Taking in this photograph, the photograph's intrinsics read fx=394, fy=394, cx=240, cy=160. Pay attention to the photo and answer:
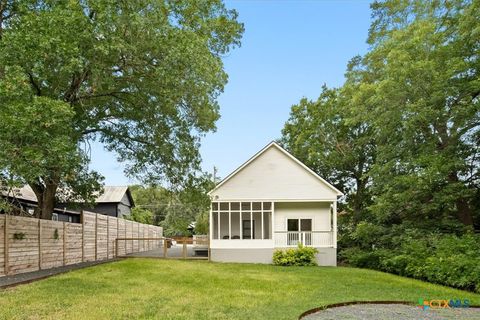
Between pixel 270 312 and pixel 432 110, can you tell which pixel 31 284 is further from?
pixel 432 110

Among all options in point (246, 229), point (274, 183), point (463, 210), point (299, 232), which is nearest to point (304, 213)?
point (299, 232)

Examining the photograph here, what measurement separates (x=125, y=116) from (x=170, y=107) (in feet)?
11.5

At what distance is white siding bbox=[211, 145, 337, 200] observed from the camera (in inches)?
771

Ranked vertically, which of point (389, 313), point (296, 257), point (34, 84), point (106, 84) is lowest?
point (296, 257)

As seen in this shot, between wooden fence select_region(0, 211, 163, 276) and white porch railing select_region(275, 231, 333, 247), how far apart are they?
8616 mm

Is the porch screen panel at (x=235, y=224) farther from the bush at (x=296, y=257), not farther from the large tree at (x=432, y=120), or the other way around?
the large tree at (x=432, y=120)

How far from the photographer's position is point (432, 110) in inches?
615

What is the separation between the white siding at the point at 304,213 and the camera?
796 inches

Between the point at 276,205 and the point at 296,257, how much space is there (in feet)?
9.95

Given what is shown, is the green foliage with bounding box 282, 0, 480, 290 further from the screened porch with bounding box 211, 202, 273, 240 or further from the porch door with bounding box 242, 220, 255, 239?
the porch door with bounding box 242, 220, 255, 239

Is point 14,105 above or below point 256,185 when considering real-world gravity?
above

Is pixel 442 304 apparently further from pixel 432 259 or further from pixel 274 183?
pixel 274 183

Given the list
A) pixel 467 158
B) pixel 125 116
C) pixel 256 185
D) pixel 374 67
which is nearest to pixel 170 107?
pixel 125 116

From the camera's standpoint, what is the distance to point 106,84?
42.2ft
